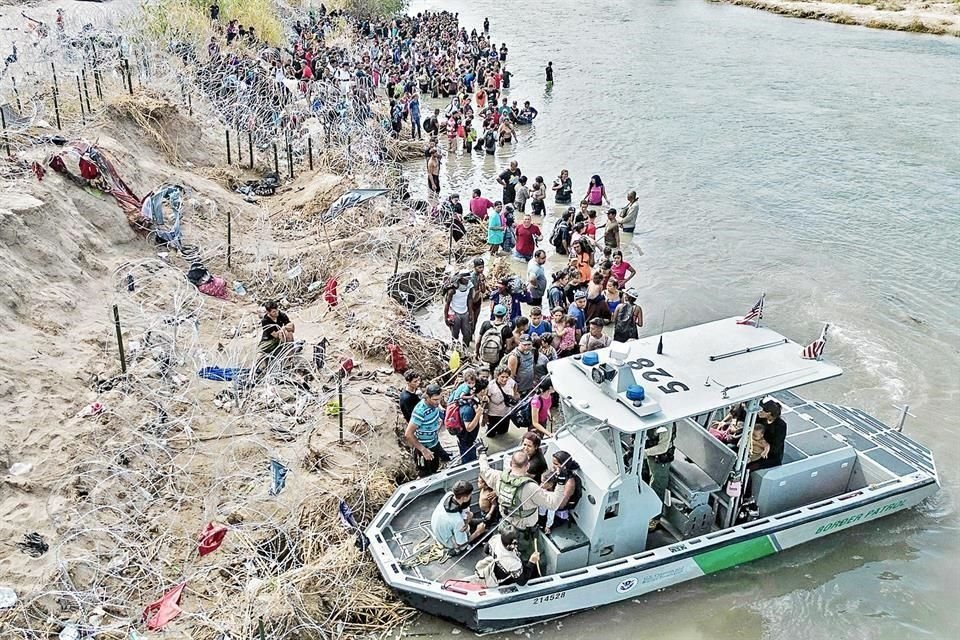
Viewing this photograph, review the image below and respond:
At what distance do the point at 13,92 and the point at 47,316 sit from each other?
8445 mm

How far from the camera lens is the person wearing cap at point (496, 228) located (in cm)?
1766

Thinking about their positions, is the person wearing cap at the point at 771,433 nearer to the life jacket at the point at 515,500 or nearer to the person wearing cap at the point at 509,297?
the life jacket at the point at 515,500

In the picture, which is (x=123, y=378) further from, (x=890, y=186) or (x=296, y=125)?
(x=890, y=186)

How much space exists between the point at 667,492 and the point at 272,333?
5971mm

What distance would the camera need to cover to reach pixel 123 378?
420 inches

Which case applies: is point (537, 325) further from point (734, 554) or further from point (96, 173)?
point (96, 173)

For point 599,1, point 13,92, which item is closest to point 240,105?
point 13,92

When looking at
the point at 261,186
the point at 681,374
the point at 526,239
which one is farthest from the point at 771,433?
the point at 261,186

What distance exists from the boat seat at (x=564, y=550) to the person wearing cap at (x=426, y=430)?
2097 mm

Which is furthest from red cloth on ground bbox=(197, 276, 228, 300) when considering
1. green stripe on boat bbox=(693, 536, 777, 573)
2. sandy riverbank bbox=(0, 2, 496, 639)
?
green stripe on boat bbox=(693, 536, 777, 573)

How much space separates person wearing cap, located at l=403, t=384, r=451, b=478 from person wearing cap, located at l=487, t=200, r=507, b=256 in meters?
7.84

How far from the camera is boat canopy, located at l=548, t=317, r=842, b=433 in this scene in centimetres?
842

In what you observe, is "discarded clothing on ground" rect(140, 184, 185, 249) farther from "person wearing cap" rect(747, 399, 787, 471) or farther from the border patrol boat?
"person wearing cap" rect(747, 399, 787, 471)

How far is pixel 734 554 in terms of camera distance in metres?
9.36
